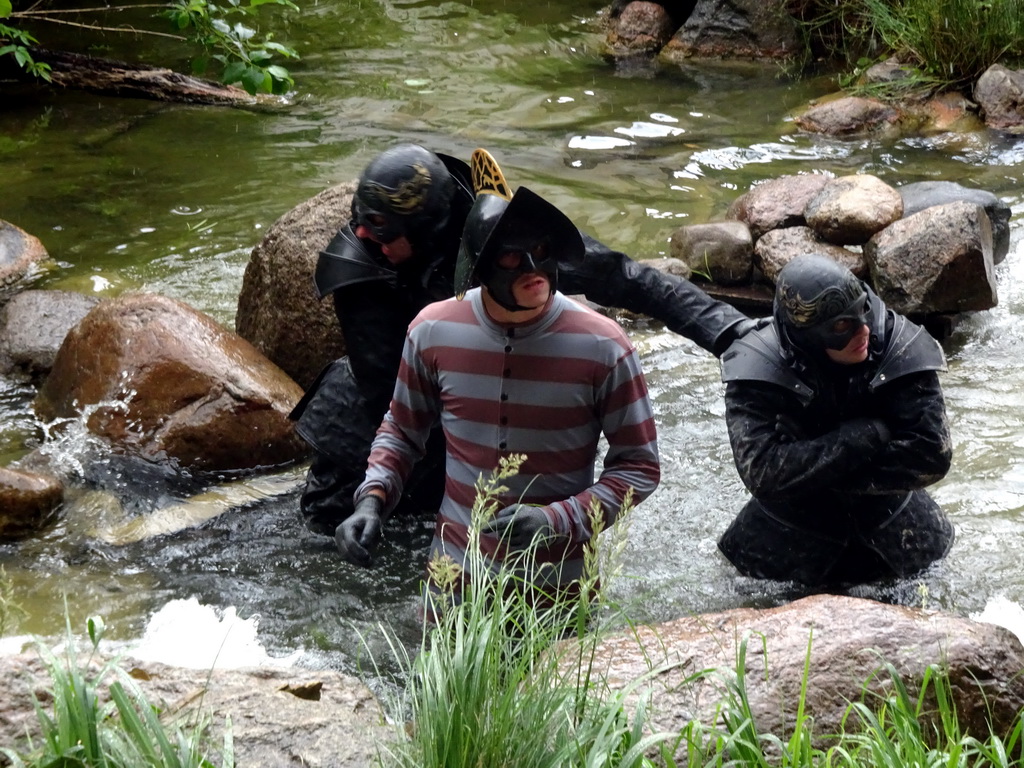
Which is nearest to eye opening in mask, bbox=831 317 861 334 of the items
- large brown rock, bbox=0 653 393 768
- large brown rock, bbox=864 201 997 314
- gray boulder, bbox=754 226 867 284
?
large brown rock, bbox=0 653 393 768

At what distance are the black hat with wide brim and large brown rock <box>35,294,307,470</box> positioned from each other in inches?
108

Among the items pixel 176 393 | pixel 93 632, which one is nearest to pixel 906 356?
pixel 93 632

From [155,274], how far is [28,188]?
238 cm

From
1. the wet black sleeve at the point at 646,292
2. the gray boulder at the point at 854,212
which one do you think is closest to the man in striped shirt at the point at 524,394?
the wet black sleeve at the point at 646,292

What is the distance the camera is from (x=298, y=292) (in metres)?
5.89

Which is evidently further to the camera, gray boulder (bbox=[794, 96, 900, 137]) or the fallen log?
the fallen log

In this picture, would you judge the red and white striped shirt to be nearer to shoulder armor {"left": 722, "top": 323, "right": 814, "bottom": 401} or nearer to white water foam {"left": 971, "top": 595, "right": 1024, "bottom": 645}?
shoulder armor {"left": 722, "top": 323, "right": 814, "bottom": 401}

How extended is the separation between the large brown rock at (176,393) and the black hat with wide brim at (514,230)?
2734 mm

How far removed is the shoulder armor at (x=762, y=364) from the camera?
3.72 m

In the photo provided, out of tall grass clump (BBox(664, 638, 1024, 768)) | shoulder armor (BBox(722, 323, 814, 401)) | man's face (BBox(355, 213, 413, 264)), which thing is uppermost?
man's face (BBox(355, 213, 413, 264))

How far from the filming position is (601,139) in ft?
35.0

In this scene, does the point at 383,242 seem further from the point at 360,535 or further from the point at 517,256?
the point at 360,535

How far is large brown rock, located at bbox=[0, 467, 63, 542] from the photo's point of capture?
4.95 m

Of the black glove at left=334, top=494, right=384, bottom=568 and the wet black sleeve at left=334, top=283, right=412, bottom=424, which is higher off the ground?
the wet black sleeve at left=334, top=283, right=412, bottom=424
